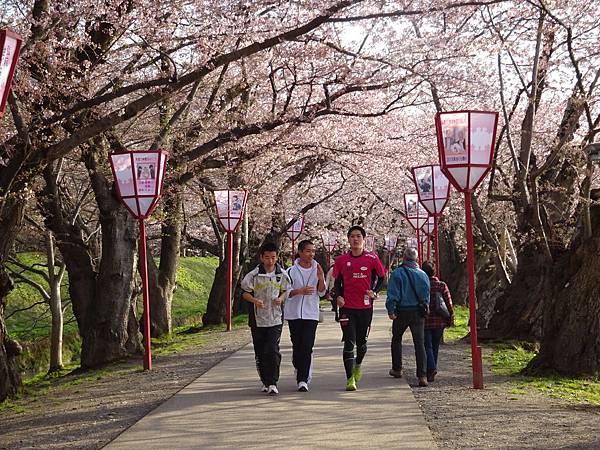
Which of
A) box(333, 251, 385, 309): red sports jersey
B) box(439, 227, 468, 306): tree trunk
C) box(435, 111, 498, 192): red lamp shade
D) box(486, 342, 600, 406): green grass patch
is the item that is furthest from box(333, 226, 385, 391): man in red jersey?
box(439, 227, 468, 306): tree trunk

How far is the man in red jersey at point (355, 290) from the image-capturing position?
1036cm

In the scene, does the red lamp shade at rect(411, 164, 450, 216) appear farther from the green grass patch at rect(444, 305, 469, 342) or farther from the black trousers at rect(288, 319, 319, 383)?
the black trousers at rect(288, 319, 319, 383)

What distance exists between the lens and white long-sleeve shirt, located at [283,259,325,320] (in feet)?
33.6

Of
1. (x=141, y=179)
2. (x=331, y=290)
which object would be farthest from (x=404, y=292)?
(x=141, y=179)

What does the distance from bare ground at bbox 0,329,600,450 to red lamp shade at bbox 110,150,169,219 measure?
2471mm

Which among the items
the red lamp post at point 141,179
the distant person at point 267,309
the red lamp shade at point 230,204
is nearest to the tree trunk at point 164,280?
the red lamp shade at point 230,204

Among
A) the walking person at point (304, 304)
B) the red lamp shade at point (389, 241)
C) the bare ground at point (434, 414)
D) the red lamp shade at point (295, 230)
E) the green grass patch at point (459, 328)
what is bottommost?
the bare ground at point (434, 414)

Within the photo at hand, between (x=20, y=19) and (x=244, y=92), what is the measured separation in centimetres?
817

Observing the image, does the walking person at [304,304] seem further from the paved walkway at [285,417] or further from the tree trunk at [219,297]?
the tree trunk at [219,297]

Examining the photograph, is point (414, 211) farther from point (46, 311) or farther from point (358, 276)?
point (358, 276)

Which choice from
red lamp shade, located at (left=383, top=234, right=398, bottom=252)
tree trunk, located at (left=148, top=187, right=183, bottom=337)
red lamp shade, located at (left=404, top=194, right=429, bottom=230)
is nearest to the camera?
tree trunk, located at (left=148, top=187, right=183, bottom=337)

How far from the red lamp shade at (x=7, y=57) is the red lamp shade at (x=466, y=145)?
240 inches

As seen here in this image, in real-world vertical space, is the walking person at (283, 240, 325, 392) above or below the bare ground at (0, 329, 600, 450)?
above

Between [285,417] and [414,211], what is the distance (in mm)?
16673
